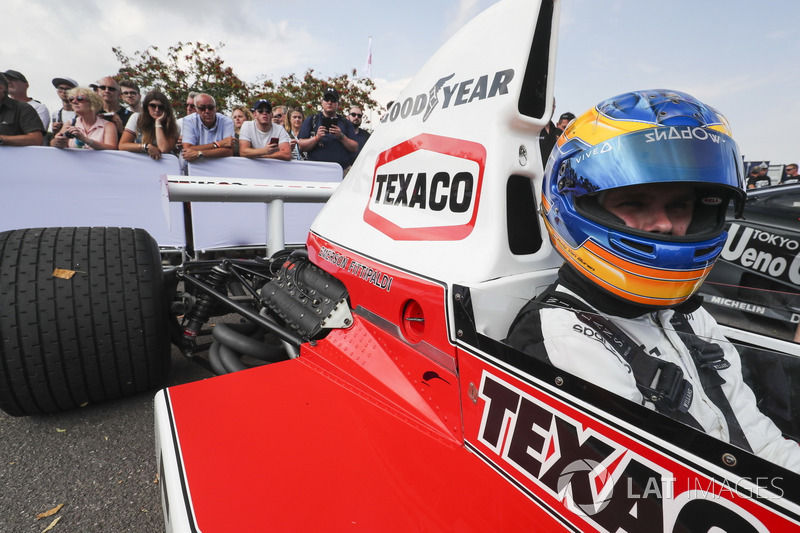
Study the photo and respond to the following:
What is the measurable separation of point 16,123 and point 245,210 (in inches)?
87.0

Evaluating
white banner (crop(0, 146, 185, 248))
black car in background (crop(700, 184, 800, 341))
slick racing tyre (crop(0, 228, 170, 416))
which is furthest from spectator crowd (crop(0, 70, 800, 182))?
slick racing tyre (crop(0, 228, 170, 416))

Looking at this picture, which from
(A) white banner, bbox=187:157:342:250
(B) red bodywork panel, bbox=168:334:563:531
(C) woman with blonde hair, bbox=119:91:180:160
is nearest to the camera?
(B) red bodywork panel, bbox=168:334:563:531

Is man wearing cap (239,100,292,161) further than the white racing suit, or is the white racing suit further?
man wearing cap (239,100,292,161)

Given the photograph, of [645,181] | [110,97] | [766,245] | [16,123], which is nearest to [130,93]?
[110,97]

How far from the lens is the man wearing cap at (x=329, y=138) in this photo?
17.1ft

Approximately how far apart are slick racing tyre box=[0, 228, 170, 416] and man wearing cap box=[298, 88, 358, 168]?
3.55 meters

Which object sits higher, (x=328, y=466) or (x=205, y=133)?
(x=205, y=133)

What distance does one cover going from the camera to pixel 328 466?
105cm

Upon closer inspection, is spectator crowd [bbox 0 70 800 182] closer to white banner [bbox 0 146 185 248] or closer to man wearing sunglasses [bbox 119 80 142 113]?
man wearing sunglasses [bbox 119 80 142 113]

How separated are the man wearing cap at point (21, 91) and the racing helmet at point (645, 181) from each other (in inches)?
245

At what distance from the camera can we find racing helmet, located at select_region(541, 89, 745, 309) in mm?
942

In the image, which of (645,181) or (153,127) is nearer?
(645,181)

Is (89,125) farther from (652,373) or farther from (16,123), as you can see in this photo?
(652,373)

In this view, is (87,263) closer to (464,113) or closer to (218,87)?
(464,113)
